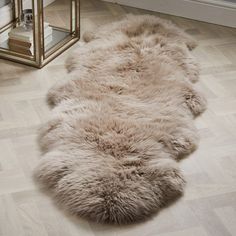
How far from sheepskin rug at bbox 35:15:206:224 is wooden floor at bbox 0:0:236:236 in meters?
0.05

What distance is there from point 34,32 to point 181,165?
1106 mm

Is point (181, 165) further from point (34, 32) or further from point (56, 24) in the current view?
point (56, 24)

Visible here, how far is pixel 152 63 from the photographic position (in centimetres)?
286

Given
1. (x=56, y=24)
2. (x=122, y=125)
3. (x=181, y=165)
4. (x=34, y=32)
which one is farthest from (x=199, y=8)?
(x=181, y=165)

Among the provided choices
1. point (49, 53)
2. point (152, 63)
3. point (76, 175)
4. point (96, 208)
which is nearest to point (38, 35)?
point (49, 53)

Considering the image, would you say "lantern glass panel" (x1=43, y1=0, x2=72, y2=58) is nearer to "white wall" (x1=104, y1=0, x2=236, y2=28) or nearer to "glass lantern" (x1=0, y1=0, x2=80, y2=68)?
"glass lantern" (x1=0, y1=0, x2=80, y2=68)

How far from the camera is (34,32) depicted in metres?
2.86

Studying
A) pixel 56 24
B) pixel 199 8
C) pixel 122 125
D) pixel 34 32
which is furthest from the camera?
pixel 199 8

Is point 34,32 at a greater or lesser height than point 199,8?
greater

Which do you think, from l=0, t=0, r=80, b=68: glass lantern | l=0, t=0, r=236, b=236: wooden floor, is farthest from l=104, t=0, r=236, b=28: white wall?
l=0, t=0, r=80, b=68: glass lantern

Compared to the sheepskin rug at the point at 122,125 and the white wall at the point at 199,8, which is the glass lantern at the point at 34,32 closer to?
the sheepskin rug at the point at 122,125

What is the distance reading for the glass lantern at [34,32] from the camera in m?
2.86

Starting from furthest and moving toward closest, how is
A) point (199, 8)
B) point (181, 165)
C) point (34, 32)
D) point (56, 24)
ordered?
point (199, 8)
point (56, 24)
point (34, 32)
point (181, 165)

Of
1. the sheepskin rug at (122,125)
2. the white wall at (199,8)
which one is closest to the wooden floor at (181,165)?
the sheepskin rug at (122,125)
